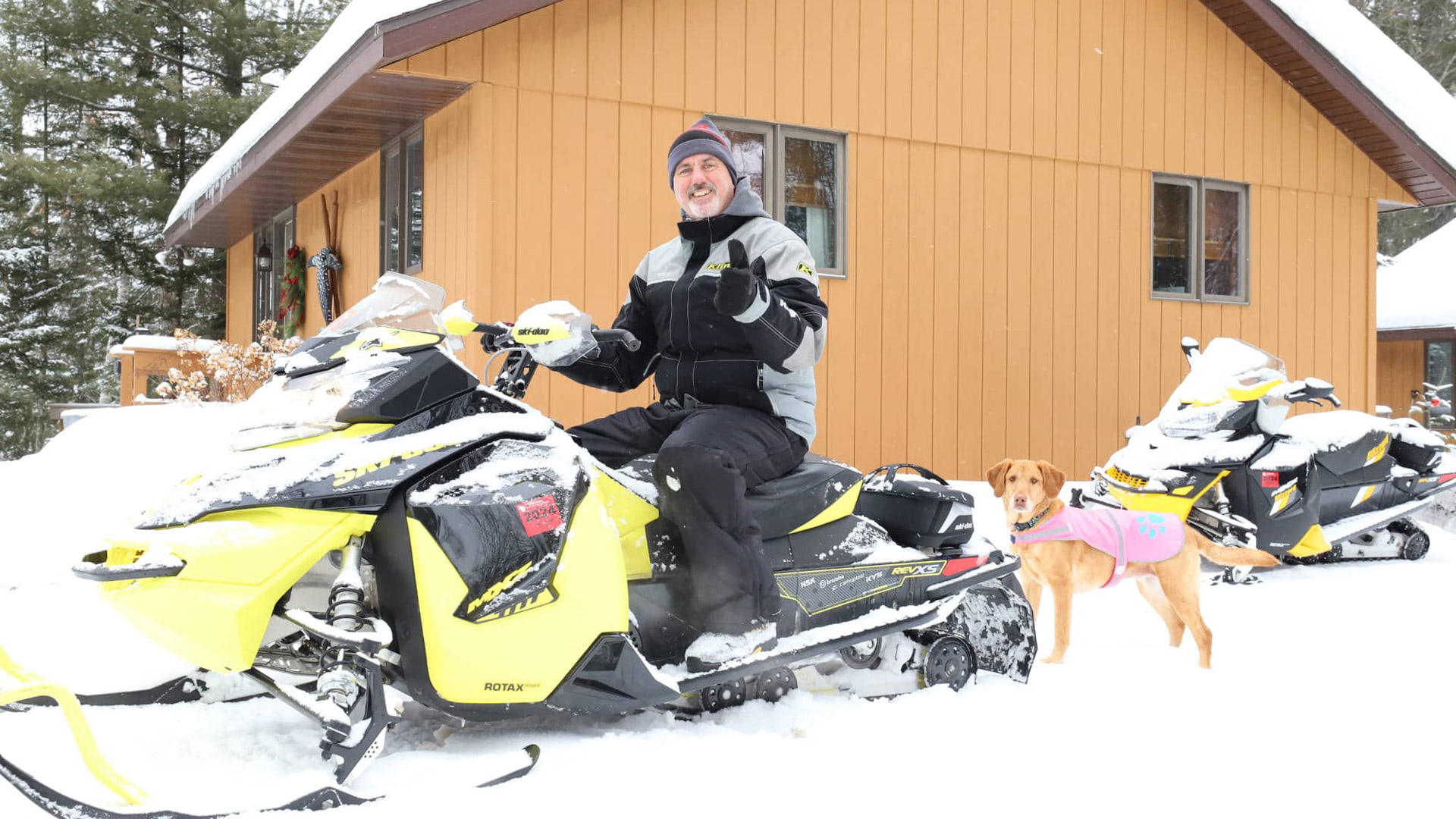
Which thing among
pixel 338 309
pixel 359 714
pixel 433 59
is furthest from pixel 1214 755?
pixel 338 309

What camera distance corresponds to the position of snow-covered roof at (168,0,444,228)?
6.39 m

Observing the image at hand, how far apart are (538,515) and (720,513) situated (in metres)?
0.49

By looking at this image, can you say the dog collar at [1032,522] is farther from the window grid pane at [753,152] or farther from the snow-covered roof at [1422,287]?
the snow-covered roof at [1422,287]

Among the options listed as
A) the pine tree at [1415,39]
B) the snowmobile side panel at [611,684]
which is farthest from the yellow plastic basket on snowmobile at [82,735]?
the pine tree at [1415,39]

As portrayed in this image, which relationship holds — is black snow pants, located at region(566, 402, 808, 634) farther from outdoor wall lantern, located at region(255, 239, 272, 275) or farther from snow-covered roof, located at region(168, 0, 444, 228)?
outdoor wall lantern, located at region(255, 239, 272, 275)

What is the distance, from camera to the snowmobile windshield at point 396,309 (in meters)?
2.71

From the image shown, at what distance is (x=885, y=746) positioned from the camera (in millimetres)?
2982

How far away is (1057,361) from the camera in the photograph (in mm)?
9555

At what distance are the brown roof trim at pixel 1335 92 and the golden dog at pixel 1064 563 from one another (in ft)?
22.9

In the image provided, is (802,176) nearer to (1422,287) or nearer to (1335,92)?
(1335,92)

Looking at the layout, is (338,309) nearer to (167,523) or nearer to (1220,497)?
(1220,497)

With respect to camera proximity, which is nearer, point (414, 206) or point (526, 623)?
point (526, 623)

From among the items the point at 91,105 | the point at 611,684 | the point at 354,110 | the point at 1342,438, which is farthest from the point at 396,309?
the point at 91,105

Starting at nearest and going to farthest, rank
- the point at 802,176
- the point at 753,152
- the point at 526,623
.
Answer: the point at 526,623 < the point at 753,152 < the point at 802,176
